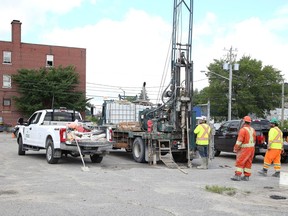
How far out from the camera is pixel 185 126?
14273mm

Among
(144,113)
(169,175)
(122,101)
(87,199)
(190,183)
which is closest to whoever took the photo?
(87,199)

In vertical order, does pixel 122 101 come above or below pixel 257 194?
above

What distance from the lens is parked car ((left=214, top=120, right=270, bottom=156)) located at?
49.9 ft

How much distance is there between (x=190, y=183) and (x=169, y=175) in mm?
1517

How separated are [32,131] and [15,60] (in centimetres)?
3572

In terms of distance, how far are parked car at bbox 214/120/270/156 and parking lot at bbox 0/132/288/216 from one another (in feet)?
9.72

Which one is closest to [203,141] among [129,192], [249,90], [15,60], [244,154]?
[244,154]

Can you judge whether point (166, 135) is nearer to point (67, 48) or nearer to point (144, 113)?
point (144, 113)

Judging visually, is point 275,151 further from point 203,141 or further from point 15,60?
point 15,60

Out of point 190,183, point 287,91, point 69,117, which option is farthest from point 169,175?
point 287,91

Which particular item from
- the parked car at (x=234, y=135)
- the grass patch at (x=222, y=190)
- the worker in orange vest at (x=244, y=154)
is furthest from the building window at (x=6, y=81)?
the grass patch at (x=222, y=190)

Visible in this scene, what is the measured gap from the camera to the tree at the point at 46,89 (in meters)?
47.8

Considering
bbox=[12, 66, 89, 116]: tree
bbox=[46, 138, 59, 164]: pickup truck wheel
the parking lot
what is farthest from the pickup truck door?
bbox=[12, 66, 89, 116]: tree

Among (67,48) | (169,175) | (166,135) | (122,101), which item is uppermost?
(67,48)
